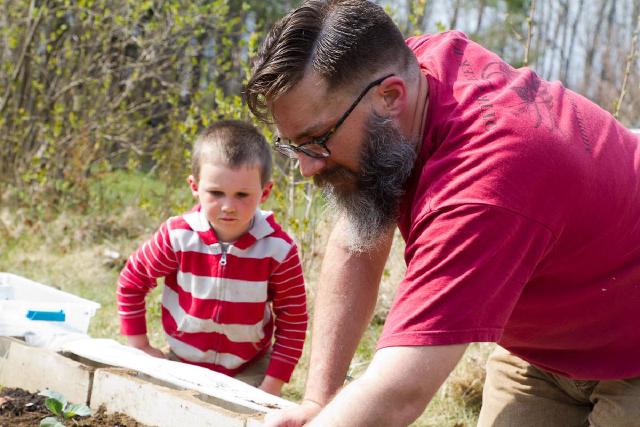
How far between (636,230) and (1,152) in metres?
6.91

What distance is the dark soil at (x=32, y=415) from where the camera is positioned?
9.71ft

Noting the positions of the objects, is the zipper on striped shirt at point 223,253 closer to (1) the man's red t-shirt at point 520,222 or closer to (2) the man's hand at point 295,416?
(2) the man's hand at point 295,416

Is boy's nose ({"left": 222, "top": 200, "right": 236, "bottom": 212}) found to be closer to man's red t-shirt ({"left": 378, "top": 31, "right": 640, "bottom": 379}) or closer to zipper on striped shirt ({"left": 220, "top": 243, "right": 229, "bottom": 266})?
zipper on striped shirt ({"left": 220, "top": 243, "right": 229, "bottom": 266})

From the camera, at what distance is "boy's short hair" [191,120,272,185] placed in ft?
11.3

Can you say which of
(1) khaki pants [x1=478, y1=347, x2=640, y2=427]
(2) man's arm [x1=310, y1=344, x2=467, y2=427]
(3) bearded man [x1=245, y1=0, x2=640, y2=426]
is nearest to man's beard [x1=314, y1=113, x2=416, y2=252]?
(3) bearded man [x1=245, y1=0, x2=640, y2=426]

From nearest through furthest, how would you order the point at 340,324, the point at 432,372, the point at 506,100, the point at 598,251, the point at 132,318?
the point at 432,372
the point at 506,100
the point at 598,251
the point at 340,324
the point at 132,318

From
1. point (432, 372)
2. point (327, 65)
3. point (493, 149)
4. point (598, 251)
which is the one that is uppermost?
point (327, 65)

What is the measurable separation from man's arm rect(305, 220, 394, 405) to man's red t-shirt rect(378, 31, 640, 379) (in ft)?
1.34

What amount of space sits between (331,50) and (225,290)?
5.55 feet

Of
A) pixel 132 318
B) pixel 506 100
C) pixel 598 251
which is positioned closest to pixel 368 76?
pixel 506 100

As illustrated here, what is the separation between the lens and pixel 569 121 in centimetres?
196

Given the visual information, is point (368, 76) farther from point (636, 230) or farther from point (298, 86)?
point (636, 230)

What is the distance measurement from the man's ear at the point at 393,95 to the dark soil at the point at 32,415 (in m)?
1.59

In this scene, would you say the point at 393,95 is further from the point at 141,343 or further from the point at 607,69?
the point at 607,69
